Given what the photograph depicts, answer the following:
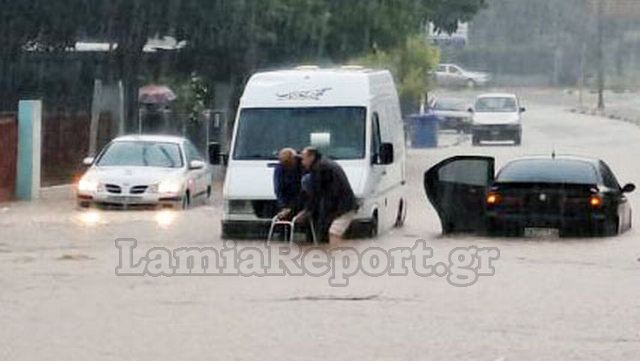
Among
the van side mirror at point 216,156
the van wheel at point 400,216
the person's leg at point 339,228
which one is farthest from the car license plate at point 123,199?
the person's leg at point 339,228

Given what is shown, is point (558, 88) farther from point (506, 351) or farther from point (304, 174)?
point (506, 351)

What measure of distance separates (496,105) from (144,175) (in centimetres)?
3660

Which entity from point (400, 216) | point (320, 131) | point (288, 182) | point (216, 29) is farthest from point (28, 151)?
point (288, 182)

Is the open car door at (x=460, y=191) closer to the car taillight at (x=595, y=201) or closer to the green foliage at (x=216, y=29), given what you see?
the car taillight at (x=595, y=201)

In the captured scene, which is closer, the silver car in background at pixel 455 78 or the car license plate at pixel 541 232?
the car license plate at pixel 541 232

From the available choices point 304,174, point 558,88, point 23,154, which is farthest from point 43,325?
point 558,88

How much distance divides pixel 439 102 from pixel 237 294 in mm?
60111

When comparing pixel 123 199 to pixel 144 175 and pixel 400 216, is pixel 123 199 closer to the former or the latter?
pixel 144 175

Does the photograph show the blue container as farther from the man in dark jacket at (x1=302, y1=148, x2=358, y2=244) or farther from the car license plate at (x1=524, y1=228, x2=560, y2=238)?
the man in dark jacket at (x1=302, y1=148, x2=358, y2=244)

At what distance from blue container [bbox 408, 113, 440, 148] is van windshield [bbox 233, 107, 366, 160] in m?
38.5

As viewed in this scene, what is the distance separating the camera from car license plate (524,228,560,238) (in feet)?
84.0

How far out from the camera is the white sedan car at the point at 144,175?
31.6 meters

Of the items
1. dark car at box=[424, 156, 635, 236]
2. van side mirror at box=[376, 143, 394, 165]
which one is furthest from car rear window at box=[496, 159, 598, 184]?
van side mirror at box=[376, 143, 394, 165]

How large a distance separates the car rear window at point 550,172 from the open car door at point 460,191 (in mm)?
661
